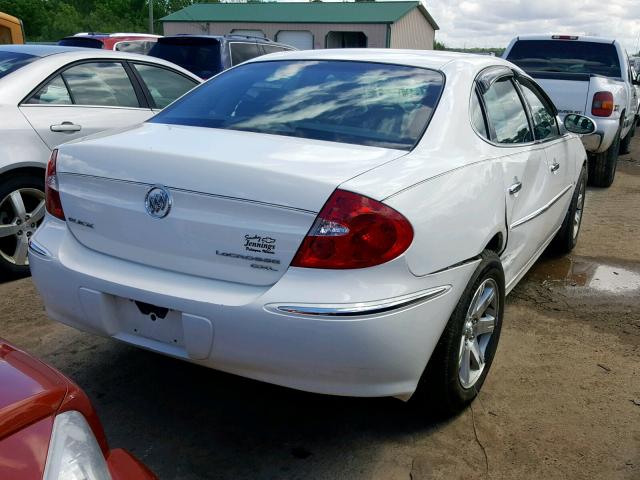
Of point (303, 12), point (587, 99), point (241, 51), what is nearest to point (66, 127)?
point (241, 51)

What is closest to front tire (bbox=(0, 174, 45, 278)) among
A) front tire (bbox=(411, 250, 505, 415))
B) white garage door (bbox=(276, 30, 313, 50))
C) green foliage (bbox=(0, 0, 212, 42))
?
front tire (bbox=(411, 250, 505, 415))

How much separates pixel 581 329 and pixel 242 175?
8.45 feet

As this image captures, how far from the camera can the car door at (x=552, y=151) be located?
13.5ft

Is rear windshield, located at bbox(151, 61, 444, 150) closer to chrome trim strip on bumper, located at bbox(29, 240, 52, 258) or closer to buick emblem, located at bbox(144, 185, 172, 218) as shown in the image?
buick emblem, located at bbox(144, 185, 172, 218)

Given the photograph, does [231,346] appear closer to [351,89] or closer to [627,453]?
[351,89]

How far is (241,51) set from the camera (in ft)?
30.9

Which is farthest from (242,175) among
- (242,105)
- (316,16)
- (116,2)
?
(116,2)

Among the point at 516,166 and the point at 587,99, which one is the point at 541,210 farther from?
the point at 587,99

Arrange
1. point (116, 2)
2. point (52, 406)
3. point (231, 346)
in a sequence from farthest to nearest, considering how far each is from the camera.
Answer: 1. point (116, 2)
2. point (231, 346)
3. point (52, 406)

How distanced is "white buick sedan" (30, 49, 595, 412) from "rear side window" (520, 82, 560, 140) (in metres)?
0.94

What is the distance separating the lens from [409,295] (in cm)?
238

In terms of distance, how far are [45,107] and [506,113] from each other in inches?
123

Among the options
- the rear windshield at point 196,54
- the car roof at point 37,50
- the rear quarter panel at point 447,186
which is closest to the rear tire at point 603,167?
the rear windshield at point 196,54

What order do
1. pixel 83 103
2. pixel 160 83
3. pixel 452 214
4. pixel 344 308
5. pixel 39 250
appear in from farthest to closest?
pixel 160 83 → pixel 83 103 → pixel 39 250 → pixel 452 214 → pixel 344 308
